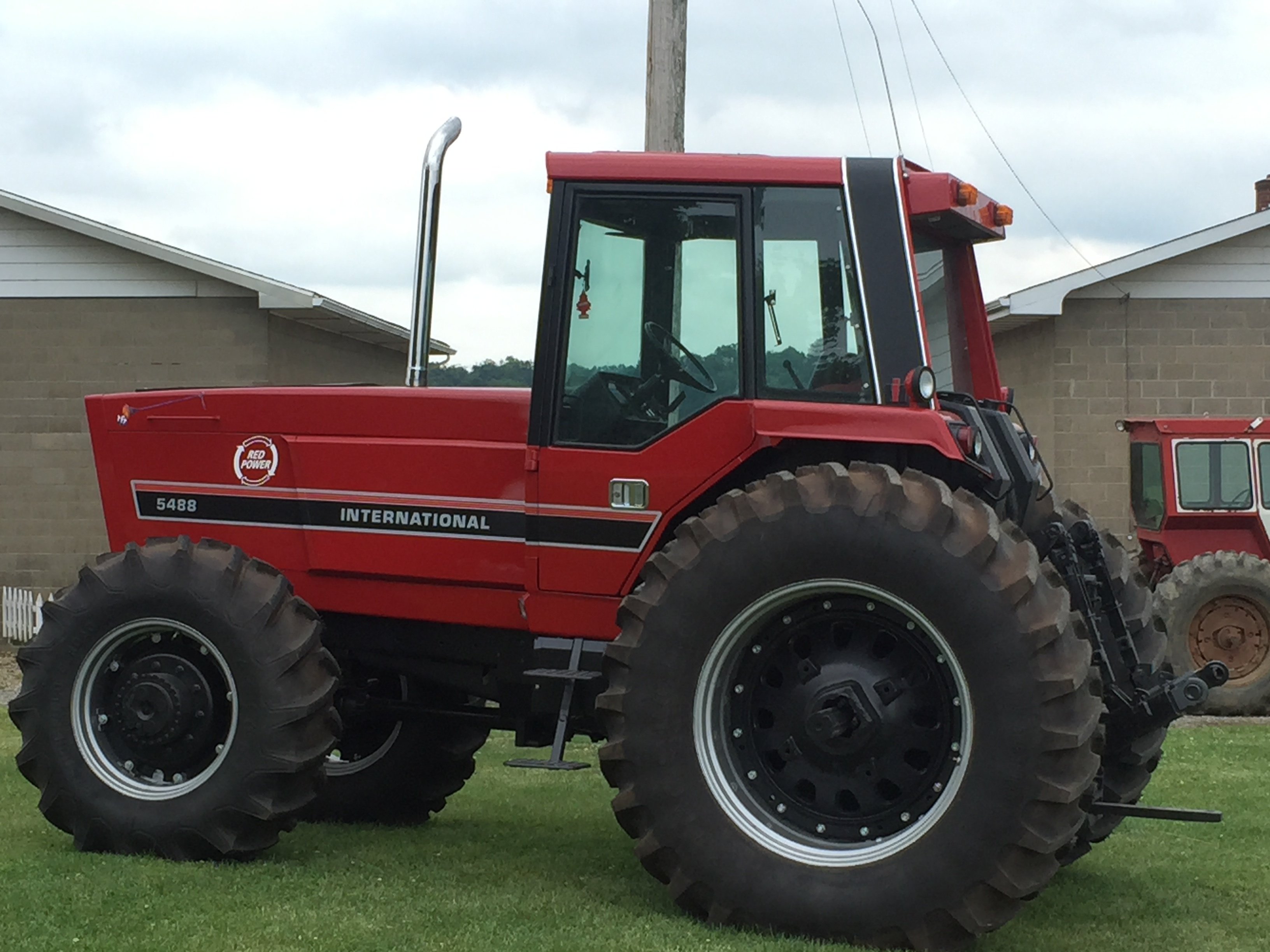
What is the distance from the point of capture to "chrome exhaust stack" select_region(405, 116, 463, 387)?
20.3 ft

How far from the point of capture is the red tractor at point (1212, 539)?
13297 millimetres

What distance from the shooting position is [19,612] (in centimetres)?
1673

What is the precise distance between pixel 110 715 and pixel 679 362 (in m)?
2.75

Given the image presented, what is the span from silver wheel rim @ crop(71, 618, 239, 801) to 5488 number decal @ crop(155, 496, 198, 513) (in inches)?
25.3

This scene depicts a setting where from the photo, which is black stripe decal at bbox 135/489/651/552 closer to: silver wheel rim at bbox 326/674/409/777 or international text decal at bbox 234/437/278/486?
international text decal at bbox 234/437/278/486

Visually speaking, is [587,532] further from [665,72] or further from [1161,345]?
[1161,345]

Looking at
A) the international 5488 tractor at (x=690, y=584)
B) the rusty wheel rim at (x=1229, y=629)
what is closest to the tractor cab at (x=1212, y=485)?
the rusty wheel rim at (x=1229, y=629)

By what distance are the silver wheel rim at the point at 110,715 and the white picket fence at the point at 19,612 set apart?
35.4ft

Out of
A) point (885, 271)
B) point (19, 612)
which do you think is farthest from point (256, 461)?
point (19, 612)

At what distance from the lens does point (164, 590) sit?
6383mm

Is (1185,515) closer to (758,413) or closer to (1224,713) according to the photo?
(1224,713)

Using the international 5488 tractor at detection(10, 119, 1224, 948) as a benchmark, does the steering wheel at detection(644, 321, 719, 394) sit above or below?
above

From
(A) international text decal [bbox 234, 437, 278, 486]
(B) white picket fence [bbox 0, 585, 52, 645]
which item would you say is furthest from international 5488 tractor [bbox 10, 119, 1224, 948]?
(B) white picket fence [bbox 0, 585, 52, 645]

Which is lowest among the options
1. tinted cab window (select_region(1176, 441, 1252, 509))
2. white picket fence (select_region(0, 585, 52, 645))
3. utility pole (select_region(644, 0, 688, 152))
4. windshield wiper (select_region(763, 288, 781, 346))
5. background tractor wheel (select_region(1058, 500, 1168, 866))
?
white picket fence (select_region(0, 585, 52, 645))
